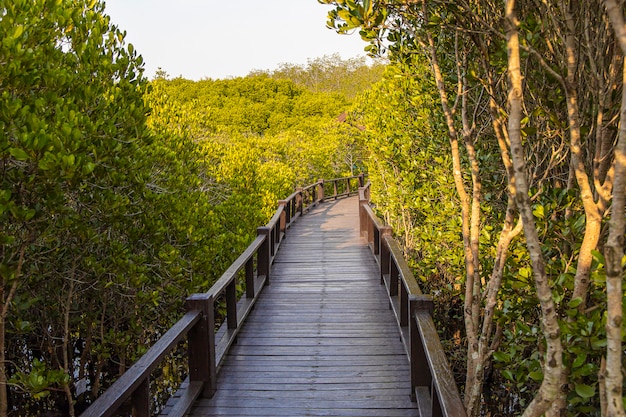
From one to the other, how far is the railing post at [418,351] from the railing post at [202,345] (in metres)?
1.45

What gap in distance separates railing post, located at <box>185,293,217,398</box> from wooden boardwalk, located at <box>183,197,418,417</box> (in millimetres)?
179

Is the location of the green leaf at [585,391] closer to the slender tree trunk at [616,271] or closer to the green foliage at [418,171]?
the slender tree trunk at [616,271]

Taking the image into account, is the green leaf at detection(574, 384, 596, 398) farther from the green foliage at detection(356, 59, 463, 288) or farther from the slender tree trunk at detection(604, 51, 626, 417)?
the green foliage at detection(356, 59, 463, 288)

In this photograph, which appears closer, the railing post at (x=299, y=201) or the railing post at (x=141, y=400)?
the railing post at (x=141, y=400)

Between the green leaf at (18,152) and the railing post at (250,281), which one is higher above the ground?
the green leaf at (18,152)

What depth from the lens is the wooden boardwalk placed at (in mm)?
3854

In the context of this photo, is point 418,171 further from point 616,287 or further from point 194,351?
point 616,287

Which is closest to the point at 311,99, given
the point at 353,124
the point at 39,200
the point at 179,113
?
the point at 353,124

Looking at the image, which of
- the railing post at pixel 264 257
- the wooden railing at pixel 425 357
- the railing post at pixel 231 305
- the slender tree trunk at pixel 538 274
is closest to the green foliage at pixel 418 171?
the wooden railing at pixel 425 357

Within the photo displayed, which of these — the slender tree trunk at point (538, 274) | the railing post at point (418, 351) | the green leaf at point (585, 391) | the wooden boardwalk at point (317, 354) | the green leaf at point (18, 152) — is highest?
the green leaf at point (18, 152)

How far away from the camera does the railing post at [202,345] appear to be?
369 centimetres

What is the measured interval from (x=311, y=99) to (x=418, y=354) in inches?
1465

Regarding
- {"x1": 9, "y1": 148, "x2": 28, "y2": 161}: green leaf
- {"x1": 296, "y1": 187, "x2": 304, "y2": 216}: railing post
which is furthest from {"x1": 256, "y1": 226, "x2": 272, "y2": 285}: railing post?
{"x1": 296, "y1": 187, "x2": 304, "y2": 216}: railing post

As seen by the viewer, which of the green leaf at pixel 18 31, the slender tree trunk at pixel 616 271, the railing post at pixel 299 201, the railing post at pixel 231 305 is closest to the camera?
the slender tree trunk at pixel 616 271
